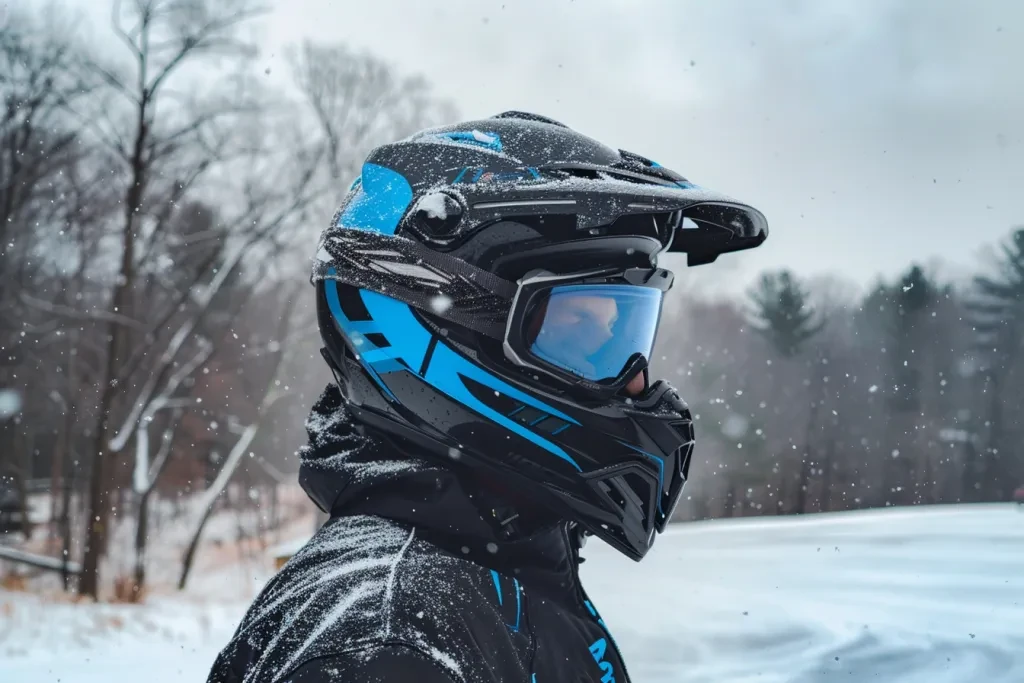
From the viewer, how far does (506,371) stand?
1698 millimetres

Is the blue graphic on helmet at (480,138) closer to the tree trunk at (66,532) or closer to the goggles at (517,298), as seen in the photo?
the goggles at (517,298)

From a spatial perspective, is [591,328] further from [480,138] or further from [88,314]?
[88,314]

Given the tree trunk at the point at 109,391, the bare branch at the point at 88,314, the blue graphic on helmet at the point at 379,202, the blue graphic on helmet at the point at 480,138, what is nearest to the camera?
the blue graphic on helmet at the point at 379,202

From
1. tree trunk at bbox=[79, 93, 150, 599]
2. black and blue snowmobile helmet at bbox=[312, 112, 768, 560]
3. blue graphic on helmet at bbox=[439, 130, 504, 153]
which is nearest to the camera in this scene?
black and blue snowmobile helmet at bbox=[312, 112, 768, 560]

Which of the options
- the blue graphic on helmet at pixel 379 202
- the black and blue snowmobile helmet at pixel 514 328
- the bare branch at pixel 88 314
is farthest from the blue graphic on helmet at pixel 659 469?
the bare branch at pixel 88 314

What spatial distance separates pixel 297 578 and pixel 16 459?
23.9 metres

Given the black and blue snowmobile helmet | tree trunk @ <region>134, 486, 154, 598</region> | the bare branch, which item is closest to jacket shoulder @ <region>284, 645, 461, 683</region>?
the black and blue snowmobile helmet

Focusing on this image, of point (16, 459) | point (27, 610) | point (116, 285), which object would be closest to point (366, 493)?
point (27, 610)

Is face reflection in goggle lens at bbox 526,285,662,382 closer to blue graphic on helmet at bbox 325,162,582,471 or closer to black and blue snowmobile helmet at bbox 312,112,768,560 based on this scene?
black and blue snowmobile helmet at bbox 312,112,768,560

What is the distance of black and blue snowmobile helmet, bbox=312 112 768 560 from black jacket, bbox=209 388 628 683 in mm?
116

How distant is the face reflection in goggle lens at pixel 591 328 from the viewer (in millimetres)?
1717

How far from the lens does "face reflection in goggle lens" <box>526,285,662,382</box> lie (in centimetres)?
172

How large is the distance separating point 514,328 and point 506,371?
0.11 m

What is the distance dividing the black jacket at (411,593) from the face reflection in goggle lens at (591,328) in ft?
1.24
